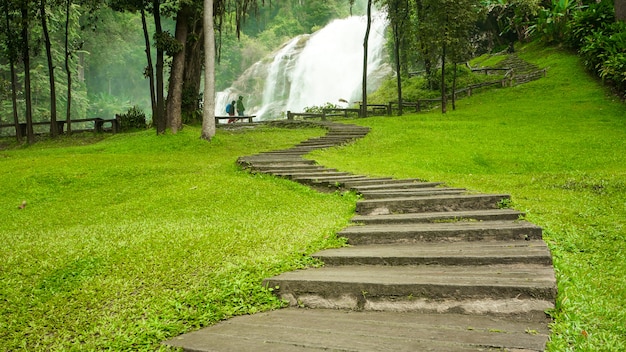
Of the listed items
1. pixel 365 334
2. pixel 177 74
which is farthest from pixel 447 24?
pixel 365 334

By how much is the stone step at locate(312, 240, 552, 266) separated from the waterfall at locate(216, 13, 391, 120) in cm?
3591

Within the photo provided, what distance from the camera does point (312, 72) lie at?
4312 centimetres

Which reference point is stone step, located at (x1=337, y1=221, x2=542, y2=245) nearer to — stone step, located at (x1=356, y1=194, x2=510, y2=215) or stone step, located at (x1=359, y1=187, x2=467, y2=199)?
stone step, located at (x1=356, y1=194, x2=510, y2=215)

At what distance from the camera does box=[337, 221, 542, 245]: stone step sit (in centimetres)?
411

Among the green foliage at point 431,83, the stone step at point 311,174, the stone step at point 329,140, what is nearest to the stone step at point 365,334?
the stone step at point 311,174

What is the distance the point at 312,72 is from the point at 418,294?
1629 inches

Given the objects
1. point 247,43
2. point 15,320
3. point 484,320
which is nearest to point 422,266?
point 484,320

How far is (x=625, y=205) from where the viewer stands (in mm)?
6184

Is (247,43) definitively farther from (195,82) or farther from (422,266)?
(422,266)

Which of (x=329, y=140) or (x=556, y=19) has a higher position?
(x=556, y=19)

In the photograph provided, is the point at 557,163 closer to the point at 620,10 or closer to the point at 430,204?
the point at 430,204

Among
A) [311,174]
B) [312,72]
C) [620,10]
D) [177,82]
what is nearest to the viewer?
[311,174]

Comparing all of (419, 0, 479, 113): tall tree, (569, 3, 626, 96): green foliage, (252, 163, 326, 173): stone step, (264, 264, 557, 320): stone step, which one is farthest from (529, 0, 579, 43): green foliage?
(264, 264, 557, 320): stone step

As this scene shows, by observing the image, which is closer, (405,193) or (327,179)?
(405,193)
